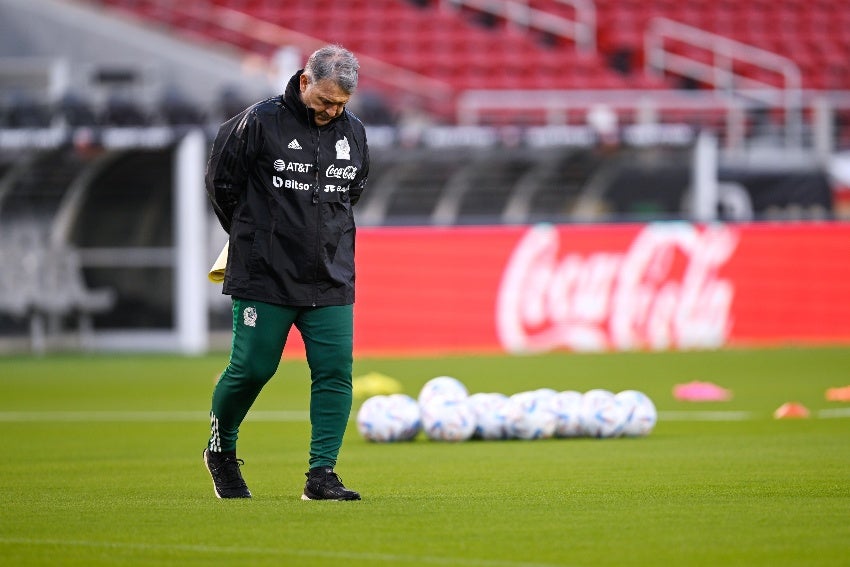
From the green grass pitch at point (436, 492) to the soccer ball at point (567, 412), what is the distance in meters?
0.13

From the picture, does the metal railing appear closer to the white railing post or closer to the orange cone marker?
the white railing post

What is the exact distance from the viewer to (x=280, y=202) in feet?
26.3

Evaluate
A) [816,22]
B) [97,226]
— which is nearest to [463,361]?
→ [97,226]

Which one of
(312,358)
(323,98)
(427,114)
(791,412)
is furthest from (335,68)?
(427,114)

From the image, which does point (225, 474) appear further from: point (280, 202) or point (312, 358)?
point (280, 202)

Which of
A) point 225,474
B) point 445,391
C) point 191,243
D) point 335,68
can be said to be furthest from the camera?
point 191,243

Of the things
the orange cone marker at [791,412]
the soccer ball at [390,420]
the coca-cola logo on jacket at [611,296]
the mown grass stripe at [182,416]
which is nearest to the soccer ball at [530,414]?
the soccer ball at [390,420]

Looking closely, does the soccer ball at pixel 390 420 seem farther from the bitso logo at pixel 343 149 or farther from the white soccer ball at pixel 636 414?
the bitso logo at pixel 343 149

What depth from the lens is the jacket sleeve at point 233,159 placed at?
801 cm

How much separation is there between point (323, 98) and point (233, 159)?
555 mm

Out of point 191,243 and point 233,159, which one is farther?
point 191,243

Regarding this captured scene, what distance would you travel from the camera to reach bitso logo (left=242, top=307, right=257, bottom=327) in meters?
8.00

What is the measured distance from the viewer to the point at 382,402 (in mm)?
12336

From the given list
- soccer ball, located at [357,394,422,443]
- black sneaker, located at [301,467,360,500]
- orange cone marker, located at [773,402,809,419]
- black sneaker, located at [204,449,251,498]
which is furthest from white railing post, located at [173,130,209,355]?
black sneaker, located at [301,467,360,500]
